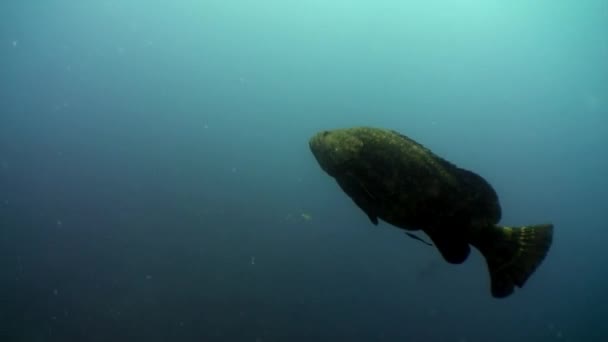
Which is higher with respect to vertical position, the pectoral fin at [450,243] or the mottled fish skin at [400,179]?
the mottled fish skin at [400,179]

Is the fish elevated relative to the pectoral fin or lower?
elevated

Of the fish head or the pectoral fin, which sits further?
the pectoral fin

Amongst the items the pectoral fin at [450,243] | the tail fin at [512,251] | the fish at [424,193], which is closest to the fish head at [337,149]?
the fish at [424,193]

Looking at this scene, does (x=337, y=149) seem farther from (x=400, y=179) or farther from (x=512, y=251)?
(x=512, y=251)

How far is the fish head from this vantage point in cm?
286

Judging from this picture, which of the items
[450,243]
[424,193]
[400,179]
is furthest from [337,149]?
[450,243]

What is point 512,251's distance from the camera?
3.19 meters

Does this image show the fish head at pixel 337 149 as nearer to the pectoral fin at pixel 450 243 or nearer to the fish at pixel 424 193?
the fish at pixel 424 193

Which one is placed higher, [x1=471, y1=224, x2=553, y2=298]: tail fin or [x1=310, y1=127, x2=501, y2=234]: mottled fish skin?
[x1=310, y1=127, x2=501, y2=234]: mottled fish skin

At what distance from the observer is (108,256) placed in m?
15.4

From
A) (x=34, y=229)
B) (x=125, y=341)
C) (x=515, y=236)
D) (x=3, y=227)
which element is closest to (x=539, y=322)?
(x=125, y=341)

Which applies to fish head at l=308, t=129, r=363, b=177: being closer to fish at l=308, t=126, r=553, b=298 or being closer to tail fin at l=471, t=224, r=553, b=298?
fish at l=308, t=126, r=553, b=298

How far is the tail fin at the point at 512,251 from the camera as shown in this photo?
3.16 meters

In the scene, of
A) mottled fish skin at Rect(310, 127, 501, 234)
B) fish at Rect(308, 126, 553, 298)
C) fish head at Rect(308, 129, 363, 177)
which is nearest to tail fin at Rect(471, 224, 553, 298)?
fish at Rect(308, 126, 553, 298)
